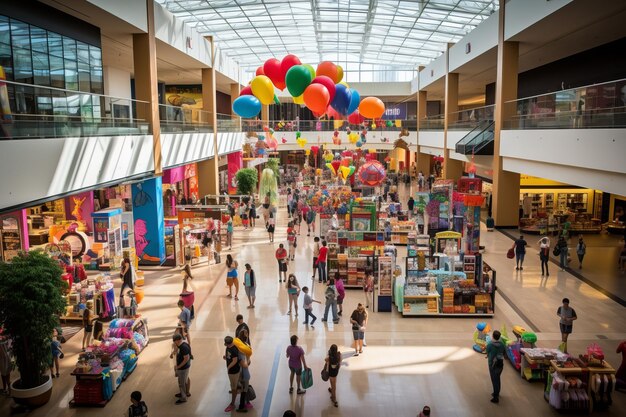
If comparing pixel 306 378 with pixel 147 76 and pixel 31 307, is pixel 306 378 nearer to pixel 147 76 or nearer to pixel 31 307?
pixel 31 307

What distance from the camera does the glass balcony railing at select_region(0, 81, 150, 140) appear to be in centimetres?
977

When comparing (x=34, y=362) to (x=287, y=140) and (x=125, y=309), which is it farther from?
(x=287, y=140)

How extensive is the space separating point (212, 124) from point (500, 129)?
15.5 meters

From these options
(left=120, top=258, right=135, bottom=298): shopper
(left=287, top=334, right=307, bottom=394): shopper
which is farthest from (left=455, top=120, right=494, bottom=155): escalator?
(left=287, top=334, right=307, bottom=394): shopper

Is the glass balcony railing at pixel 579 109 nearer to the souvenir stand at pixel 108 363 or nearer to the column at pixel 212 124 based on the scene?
the souvenir stand at pixel 108 363

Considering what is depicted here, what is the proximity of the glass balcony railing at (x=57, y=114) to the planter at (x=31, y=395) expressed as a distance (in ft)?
14.9

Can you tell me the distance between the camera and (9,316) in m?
8.81

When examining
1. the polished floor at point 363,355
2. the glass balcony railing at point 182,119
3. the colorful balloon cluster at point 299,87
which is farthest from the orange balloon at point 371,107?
the polished floor at point 363,355

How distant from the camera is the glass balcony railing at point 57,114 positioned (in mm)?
9766

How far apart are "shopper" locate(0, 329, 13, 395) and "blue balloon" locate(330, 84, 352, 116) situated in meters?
13.1

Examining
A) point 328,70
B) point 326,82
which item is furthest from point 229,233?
point 326,82

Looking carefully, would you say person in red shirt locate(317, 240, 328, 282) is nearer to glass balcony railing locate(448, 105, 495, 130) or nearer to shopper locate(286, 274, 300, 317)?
shopper locate(286, 274, 300, 317)

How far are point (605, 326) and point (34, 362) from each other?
504 inches

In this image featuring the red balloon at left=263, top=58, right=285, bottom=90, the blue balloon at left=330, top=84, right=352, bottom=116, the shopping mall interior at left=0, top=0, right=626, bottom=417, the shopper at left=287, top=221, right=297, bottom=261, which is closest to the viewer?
the shopping mall interior at left=0, top=0, right=626, bottom=417
